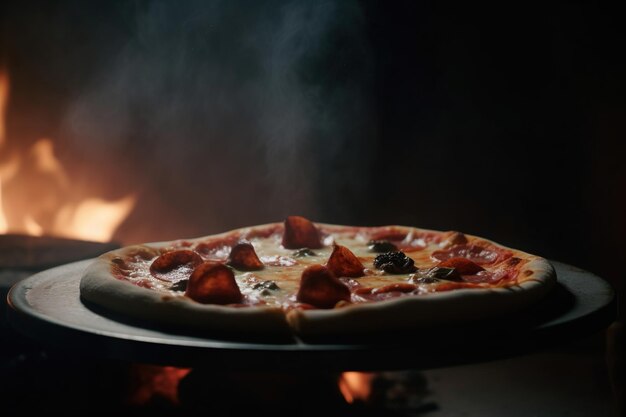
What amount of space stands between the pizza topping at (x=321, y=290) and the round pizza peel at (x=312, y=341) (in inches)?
10.5

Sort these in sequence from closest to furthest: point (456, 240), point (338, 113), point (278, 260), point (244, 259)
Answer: point (244, 259) < point (278, 260) < point (456, 240) < point (338, 113)

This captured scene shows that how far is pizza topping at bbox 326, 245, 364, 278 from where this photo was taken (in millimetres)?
2469

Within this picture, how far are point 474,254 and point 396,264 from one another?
0.53 m

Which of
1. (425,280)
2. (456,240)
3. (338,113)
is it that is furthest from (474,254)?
(338,113)

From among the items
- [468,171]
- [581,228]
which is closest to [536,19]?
[468,171]

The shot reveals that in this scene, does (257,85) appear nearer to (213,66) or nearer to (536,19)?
(213,66)

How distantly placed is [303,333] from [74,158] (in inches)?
141

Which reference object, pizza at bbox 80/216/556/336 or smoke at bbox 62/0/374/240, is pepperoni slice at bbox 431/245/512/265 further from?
smoke at bbox 62/0/374/240

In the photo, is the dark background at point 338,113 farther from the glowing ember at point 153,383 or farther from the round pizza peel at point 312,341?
the round pizza peel at point 312,341

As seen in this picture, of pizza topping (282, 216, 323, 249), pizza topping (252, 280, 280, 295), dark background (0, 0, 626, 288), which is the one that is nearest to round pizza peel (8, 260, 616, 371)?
pizza topping (252, 280, 280, 295)

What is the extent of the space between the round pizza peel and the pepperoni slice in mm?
669

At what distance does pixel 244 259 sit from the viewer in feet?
8.60

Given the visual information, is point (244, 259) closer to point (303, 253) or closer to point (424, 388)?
point (303, 253)

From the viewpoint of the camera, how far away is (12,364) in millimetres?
3033
